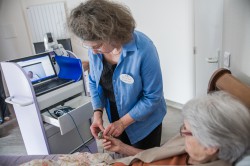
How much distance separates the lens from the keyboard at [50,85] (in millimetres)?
1631

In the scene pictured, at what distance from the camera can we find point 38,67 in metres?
1.79

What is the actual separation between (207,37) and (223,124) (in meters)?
1.53

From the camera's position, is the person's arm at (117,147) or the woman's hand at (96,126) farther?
the woman's hand at (96,126)

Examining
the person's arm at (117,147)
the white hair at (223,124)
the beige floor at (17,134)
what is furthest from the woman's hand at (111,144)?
the beige floor at (17,134)

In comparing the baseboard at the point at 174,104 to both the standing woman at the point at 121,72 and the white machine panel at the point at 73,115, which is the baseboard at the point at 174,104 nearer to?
the white machine panel at the point at 73,115

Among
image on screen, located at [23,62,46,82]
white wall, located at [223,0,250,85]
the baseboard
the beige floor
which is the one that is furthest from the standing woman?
the baseboard

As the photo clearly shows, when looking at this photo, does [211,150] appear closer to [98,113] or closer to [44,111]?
[98,113]

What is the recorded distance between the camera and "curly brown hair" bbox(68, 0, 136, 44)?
97cm

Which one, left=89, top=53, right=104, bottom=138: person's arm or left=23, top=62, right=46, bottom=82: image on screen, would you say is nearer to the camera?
left=89, top=53, right=104, bottom=138: person's arm

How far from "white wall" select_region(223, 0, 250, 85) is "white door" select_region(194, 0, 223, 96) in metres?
0.54

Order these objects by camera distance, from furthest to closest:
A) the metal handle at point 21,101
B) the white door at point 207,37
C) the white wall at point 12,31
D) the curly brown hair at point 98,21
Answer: the white wall at point 12,31 < the white door at point 207,37 < the metal handle at point 21,101 < the curly brown hair at point 98,21

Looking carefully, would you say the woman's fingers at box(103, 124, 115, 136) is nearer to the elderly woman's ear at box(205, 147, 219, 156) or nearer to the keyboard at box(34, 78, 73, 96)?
the elderly woman's ear at box(205, 147, 219, 156)

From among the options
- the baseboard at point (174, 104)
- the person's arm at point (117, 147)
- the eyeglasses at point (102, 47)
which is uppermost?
the eyeglasses at point (102, 47)

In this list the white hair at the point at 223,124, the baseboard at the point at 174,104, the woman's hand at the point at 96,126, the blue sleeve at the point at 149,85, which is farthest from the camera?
the baseboard at the point at 174,104
